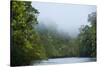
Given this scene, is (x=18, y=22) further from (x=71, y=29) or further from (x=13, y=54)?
(x=71, y=29)

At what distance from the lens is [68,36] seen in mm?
2502

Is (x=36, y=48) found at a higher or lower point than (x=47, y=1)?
lower

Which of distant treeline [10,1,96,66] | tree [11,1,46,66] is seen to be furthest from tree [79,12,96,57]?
tree [11,1,46,66]

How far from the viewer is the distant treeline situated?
2.25 meters

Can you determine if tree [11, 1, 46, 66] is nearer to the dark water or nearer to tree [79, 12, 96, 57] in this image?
the dark water

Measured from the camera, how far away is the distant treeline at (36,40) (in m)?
2.25

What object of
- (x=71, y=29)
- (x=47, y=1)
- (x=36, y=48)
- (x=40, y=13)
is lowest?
(x=36, y=48)

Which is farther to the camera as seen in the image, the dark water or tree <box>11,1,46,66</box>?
the dark water

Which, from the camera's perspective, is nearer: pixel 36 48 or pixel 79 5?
pixel 36 48

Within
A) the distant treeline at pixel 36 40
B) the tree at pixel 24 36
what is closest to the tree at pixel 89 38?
the distant treeline at pixel 36 40

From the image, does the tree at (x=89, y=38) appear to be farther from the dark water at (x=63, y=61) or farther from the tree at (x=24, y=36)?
the tree at (x=24, y=36)
